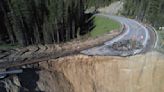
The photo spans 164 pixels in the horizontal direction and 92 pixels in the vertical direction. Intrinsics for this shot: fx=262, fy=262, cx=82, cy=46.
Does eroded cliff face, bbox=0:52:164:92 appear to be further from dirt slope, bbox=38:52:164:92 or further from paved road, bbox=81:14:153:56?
paved road, bbox=81:14:153:56

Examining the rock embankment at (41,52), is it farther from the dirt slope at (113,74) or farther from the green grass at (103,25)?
the green grass at (103,25)

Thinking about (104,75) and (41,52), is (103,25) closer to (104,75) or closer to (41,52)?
(41,52)

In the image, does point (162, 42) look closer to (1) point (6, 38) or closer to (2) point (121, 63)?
(2) point (121, 63)

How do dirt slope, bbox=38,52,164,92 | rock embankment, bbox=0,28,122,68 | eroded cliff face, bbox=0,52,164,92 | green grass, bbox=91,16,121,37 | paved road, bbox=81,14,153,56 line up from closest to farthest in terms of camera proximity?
1. eroded cliff face, bbox=0,52,164,92
2. dirt slope, bbox=38,52,164,92
3. rock embankment, bbox=0,28,122,68
4. paved road, bbox=81,14,153,56
5. green grass, bbox=91,16,121,37

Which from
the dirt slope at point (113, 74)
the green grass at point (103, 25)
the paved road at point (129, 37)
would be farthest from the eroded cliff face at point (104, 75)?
the green grass at point (103, 25)

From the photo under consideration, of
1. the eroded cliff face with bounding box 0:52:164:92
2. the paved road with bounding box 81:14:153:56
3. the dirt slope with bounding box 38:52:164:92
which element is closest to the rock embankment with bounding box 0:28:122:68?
the paved road with bounding box 81:14:153:56

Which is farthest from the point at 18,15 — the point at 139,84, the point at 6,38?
the point at 139,84

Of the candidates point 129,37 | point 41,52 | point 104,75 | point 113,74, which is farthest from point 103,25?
point 113,74
